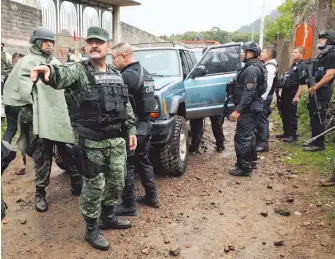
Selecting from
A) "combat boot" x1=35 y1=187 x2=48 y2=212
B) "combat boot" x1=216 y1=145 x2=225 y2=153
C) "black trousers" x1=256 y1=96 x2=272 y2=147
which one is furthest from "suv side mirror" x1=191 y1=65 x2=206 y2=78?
"combat boot" x1=35 y1=187 x2=48 y2=212

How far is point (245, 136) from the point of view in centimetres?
480

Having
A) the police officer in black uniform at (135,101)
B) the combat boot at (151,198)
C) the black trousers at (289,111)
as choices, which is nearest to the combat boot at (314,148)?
the black trousers at (289,111)

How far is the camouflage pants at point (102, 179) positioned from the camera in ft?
9.46

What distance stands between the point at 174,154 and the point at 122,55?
1.63 meters

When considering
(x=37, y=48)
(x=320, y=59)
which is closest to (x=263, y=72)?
(x=320, y=59)

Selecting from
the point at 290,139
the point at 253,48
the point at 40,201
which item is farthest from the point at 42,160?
the point at 290,139

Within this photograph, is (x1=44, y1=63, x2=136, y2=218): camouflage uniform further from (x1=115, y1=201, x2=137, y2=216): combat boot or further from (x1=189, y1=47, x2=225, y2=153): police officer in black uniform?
(x1=189, y1=47, x2=225, y2=153): police officer in black uniform

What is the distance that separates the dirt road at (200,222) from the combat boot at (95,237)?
0.06 m

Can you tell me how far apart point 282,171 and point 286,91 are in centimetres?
194

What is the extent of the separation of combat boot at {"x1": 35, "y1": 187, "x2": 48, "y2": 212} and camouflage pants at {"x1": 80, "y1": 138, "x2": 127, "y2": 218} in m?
0.99

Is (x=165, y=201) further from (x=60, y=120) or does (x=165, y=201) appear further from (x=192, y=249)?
(x=60, y=120)

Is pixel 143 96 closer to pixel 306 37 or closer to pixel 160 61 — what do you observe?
Result: pixel 160 61

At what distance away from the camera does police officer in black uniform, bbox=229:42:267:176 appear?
4.53 m

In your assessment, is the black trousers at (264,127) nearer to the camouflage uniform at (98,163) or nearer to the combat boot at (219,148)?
the combat boot at (219,148)
